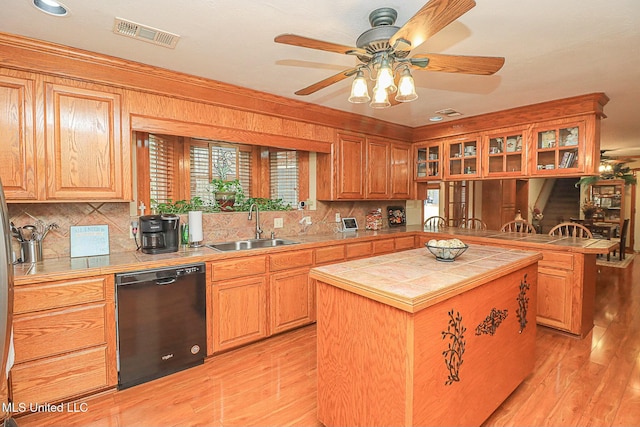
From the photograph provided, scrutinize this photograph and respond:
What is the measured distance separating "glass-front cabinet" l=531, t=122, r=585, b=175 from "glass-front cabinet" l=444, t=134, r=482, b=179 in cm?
64

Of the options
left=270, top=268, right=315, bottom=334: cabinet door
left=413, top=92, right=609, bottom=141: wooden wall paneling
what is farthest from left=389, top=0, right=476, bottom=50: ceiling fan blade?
left=413, top=92, right=609, bottom=141: wooden wall paneling

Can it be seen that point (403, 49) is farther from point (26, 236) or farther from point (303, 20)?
point (26, 236)

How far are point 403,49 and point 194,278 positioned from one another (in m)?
2.12

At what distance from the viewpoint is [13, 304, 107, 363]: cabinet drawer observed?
74.8 inches

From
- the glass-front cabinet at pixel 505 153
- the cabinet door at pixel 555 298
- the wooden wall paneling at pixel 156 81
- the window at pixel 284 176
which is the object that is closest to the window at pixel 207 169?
the window at pixel 284 176

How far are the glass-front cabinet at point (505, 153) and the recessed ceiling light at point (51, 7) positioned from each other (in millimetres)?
4147

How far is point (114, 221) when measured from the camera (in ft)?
8.80

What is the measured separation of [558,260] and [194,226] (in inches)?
137

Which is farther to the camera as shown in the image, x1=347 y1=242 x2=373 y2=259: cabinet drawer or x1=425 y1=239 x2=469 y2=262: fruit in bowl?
x1=347 y1=242 x2=373 y2=259: cabinet drawer

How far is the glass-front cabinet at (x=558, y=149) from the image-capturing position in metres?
3.30

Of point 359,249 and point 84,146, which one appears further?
point 359,249

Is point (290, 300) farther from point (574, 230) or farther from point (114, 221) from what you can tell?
point (574, 230)

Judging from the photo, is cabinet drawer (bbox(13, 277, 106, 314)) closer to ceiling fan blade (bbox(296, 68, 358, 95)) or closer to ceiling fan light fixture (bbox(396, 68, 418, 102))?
ceiling fan blade (bbox(296, 68, 358, 95))

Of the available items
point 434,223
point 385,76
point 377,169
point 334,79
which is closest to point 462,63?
point 385,76
